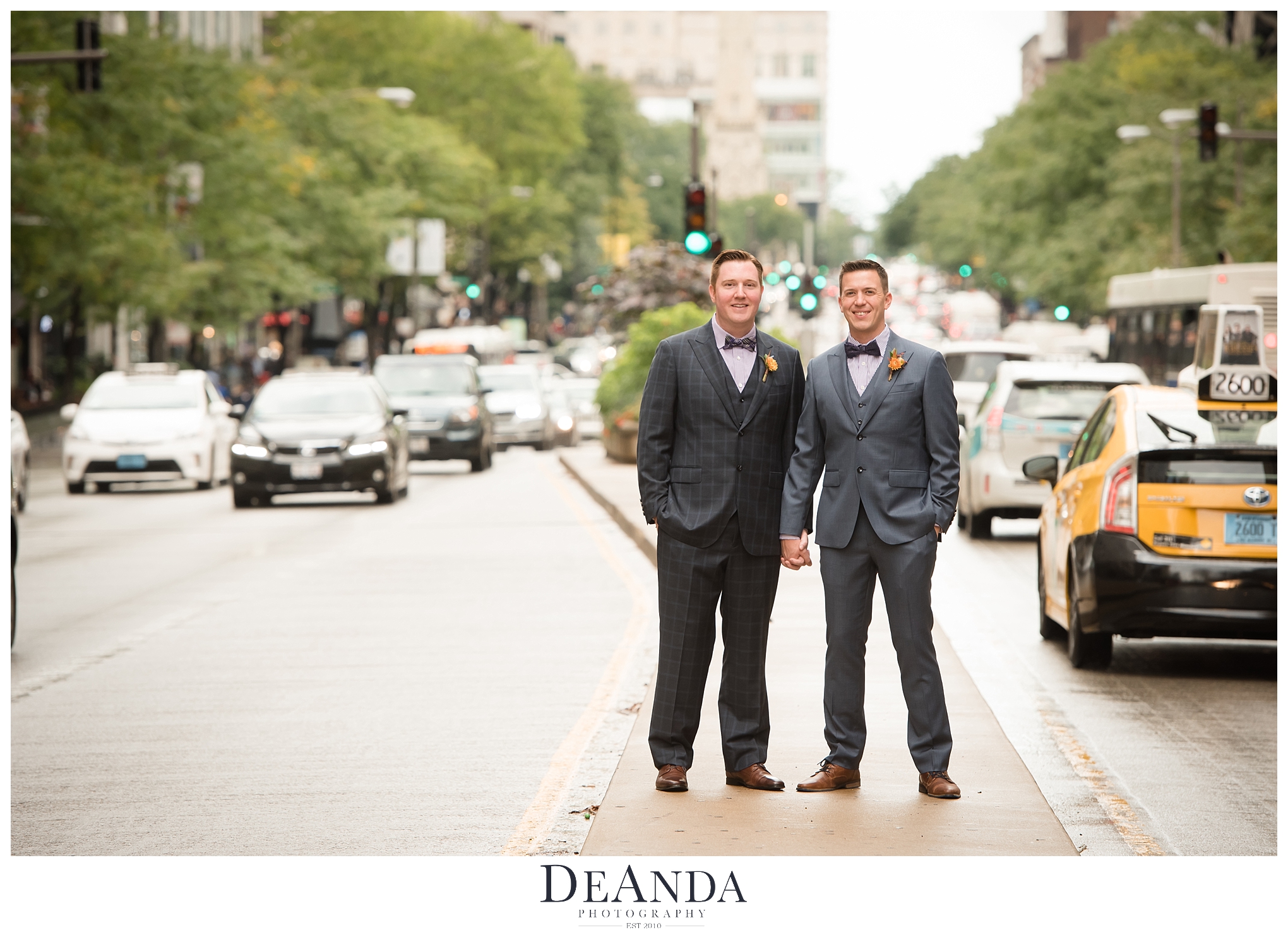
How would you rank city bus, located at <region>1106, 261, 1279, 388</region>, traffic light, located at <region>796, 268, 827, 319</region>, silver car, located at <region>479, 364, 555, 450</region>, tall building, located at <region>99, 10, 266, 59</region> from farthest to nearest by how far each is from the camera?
tall building, located at <region>99, 10, 266, 59</region> < silver car, located at <region>479, 364, 555, 450</region> < traffic light, located at <region>796, 268, 827, 319</region> < city bus, located at <region>1106, 261, 1279, 388</region>

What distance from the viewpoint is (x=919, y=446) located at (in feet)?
23.2

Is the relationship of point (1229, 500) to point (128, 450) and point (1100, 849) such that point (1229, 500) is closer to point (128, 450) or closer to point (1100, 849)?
point (1100, 849)

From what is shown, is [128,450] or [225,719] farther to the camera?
[128,450]

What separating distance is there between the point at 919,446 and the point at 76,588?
10394 mm

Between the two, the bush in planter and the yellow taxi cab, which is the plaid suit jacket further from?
the bush in planter

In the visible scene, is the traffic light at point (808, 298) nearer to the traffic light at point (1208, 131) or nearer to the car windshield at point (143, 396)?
the traffic light at point (1208, 131)

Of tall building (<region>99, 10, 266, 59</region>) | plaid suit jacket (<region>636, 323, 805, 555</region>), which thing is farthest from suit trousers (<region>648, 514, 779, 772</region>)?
tall building (<region>99, 10, 266, 59</region>)

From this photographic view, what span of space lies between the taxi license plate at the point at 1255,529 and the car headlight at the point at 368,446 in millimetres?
15799

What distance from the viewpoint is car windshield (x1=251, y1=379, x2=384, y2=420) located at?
26109 mm

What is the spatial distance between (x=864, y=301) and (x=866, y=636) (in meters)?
1.15

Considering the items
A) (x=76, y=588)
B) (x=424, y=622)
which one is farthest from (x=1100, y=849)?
(x=76, y=588)

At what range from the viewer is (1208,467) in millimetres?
10672

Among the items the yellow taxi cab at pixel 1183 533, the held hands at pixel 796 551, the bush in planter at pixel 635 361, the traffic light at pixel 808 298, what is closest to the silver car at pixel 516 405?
the bush in planter at pixel 635 361

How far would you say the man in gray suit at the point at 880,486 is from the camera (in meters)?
7.02
